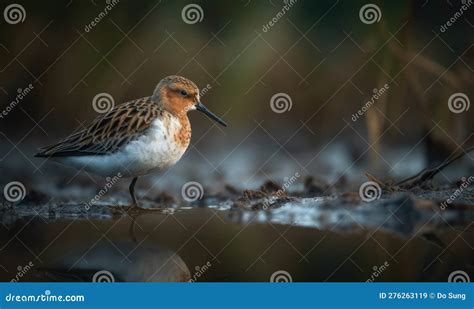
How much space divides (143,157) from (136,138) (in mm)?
209

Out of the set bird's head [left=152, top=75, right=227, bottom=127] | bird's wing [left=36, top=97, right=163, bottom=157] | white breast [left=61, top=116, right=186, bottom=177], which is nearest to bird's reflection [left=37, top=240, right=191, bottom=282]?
white breast [left=61, top=116, right=186, bottom=177]

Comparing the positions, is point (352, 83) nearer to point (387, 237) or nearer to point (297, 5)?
point (297, 5)

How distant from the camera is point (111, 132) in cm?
855

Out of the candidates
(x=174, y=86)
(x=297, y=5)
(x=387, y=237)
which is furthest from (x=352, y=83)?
(x=387, y=237)

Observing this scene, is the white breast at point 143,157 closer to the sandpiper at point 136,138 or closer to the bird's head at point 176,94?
the sandpiper at point 136,138

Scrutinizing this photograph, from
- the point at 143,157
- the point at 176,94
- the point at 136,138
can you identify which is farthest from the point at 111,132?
the point at 176,94

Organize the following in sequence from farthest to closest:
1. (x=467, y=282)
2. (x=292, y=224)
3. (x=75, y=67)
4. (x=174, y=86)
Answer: (x=75, y=67) < (x=174, y=86) < (x=292, y=224) < (x=467, y=282)

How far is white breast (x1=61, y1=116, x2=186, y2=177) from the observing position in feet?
27.2

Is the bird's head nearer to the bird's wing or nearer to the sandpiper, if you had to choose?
the sandpiper

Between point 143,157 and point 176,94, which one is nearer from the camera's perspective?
point 143,157

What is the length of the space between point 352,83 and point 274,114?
91cm

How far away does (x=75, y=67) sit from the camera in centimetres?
1009

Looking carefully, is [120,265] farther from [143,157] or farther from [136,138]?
[136,138]

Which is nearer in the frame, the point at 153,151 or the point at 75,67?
the point at 153,151
